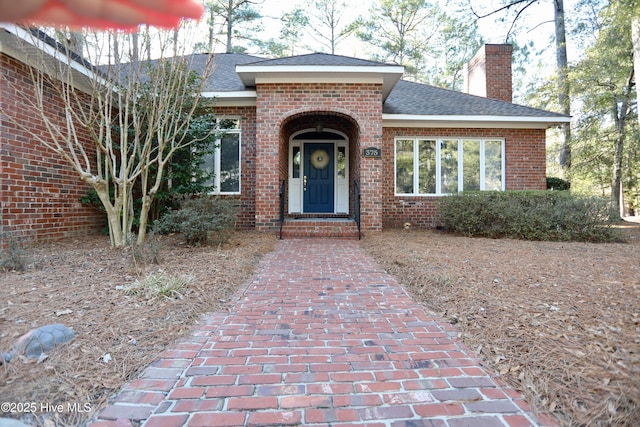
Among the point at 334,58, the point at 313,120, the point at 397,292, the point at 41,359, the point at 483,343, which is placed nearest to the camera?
the point at 41,359

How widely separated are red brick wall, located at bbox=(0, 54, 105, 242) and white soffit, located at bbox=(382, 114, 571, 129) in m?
7.46

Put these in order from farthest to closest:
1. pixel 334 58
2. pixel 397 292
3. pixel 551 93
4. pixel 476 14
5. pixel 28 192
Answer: pixel 551 93, pixel 476 14, pixel 334 58, pixel 28 192, pixel 397 292

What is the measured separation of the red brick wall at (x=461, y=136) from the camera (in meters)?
9.24

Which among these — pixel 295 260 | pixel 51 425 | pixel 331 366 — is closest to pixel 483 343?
pixel 331 366

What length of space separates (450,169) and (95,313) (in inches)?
358

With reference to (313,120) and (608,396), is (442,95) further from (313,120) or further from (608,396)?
(608,396)

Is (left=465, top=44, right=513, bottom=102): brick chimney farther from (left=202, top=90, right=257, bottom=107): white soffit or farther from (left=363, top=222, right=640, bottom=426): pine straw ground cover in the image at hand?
(left=202, top=90, right=257, bottom=107): white soffit

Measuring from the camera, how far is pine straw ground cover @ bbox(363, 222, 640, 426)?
158cm

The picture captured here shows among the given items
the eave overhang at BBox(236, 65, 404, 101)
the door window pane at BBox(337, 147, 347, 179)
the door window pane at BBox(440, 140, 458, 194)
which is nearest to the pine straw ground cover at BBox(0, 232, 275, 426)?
the eave overhang at BBox(236, 65, 404, 101)

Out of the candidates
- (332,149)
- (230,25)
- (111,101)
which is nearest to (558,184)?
(332,149)

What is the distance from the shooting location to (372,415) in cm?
150

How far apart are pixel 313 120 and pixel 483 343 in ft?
25.6

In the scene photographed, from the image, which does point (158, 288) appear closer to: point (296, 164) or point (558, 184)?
point (296, 164)

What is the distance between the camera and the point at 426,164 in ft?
30.7
